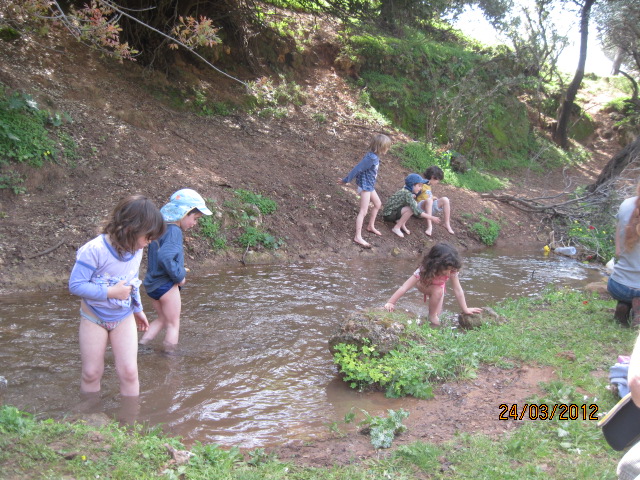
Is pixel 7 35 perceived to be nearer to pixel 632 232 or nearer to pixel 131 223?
pixel 131 223

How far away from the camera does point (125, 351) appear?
3.91 m

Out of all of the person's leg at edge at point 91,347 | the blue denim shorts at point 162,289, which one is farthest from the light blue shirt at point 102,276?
the blue denim shorts at point 162,289

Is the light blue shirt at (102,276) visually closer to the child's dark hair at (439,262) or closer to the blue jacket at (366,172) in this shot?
the child's dark hair at (439,262)

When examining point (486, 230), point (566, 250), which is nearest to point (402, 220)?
point (486, 230)

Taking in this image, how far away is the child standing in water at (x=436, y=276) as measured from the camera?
230 inches

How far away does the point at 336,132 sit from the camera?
13.3 m

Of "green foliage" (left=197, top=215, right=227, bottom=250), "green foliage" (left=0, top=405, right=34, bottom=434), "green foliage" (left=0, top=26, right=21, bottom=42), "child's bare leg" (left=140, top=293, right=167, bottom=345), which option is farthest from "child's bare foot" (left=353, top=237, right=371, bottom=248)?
"green foliage" (left=0, top=26, right=21, bottom=42)

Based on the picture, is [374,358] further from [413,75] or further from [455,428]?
[413,75]

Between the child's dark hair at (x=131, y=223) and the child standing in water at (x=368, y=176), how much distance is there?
628cm

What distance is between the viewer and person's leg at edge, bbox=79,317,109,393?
3781mm

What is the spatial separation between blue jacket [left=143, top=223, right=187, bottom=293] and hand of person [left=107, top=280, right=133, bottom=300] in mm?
1040

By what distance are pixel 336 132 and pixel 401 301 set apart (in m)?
7.09

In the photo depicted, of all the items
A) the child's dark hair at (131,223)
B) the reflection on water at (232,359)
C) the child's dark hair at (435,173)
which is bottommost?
the reflection on water at (232,359)
